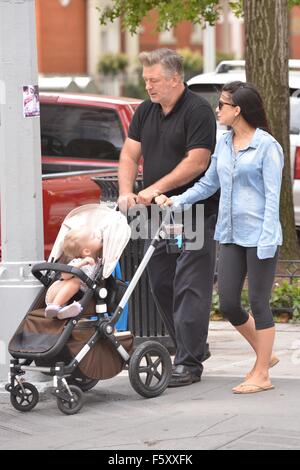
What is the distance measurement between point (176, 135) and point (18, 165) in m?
0.98

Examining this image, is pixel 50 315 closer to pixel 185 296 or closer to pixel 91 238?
pixel 91 238

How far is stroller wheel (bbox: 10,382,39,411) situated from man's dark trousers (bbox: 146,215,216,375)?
3.43 feet

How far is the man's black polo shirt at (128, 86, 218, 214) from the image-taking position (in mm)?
7371

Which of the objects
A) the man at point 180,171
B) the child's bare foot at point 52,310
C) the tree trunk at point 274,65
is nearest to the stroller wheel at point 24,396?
the child's bare foot at point 52,310

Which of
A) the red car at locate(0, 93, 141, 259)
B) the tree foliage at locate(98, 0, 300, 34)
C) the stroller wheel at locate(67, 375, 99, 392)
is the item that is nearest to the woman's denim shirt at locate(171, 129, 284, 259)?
the stroller wheel at locate(67, 375, 99, 392)

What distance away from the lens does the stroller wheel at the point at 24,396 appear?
6.85 metres

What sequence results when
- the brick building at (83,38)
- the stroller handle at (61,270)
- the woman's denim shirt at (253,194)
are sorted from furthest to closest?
the brick building at (83,38) < the woman's denim shirt at (253,194) < the stroller handle at (61,270)

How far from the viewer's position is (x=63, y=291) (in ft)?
22.3

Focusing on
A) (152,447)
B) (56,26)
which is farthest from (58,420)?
(56,26)

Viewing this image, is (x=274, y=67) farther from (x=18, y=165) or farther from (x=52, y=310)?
(x=52, y=310)

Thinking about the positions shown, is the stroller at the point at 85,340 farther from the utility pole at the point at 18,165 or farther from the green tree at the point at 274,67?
the green tree at the point at 274,67

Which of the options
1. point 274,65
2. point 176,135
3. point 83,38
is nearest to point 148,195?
point 176,135

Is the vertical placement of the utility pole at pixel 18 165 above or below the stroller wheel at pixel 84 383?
above

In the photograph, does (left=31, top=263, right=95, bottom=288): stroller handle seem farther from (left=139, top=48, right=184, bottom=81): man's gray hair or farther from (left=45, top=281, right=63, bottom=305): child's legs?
(left=139, top=48, right=184, bottom=81): man's gray hair
